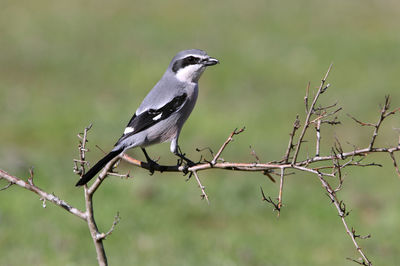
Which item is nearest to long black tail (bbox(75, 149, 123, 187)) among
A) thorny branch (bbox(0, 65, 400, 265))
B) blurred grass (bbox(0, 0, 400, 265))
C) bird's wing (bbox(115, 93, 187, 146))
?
thorny branch (bbox(0, 65, 400, 265))

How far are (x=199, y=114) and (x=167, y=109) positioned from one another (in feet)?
26.9

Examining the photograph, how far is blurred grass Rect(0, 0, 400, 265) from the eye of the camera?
24.0ft

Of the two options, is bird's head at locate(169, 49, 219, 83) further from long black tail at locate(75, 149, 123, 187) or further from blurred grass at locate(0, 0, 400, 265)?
blurred grass at locate(0, 0, 400, 265)

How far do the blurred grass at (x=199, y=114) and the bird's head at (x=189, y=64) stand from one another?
228 centimetres

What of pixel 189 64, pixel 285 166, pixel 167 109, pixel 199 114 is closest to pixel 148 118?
pixel 167 109

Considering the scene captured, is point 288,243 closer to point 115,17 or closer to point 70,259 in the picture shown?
point 70,259

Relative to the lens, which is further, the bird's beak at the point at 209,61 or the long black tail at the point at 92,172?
the bird's beak at the point at 209,61

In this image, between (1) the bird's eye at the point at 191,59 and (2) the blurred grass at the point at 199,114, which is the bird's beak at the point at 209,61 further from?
(2) the blurred grass at the point at 199,114

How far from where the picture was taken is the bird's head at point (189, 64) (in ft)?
16.8

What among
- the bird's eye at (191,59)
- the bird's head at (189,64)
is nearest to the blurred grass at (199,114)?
the bird's head at (189,64)

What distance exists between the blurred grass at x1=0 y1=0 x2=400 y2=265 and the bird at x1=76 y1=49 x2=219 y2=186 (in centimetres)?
202

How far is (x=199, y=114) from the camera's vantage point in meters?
13.2

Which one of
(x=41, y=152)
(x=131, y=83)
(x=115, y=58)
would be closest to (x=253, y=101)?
(x=131, y=83)

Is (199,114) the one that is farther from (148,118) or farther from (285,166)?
(285,166)
